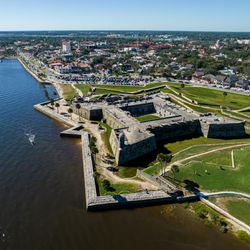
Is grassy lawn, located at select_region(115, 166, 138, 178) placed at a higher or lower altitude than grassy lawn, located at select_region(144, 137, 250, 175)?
higher

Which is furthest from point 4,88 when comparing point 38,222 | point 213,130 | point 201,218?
point 201,218

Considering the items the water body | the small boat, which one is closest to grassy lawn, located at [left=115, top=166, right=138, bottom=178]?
the water body

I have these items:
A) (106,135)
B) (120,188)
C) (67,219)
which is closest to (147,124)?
(106,135)

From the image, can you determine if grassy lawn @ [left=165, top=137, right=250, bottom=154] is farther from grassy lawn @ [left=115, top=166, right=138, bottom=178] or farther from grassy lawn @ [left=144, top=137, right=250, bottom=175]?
grassy lawn @ [left=115, top=166, right=138, bottom=178]

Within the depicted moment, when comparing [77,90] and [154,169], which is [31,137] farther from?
[77,90]

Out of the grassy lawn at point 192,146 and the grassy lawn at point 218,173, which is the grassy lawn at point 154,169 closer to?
the grassy lawn at point 192,146

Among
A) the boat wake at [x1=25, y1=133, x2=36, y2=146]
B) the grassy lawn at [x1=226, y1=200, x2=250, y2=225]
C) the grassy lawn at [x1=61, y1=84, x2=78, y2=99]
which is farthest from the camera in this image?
the grassy lawn at [x1=61, y1=84, x2=78, y2=99]

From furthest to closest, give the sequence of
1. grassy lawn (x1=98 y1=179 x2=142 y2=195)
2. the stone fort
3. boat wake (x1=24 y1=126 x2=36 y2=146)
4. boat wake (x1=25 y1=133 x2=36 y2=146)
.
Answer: boat wake (x1=24 y1=126 x2=36 y2=146) → boat wake (x1=25 y1=133 x2=36 y2=146) → the stone fort → grassy lawn (x1=98 y1=179 x2=142 y2=195)
